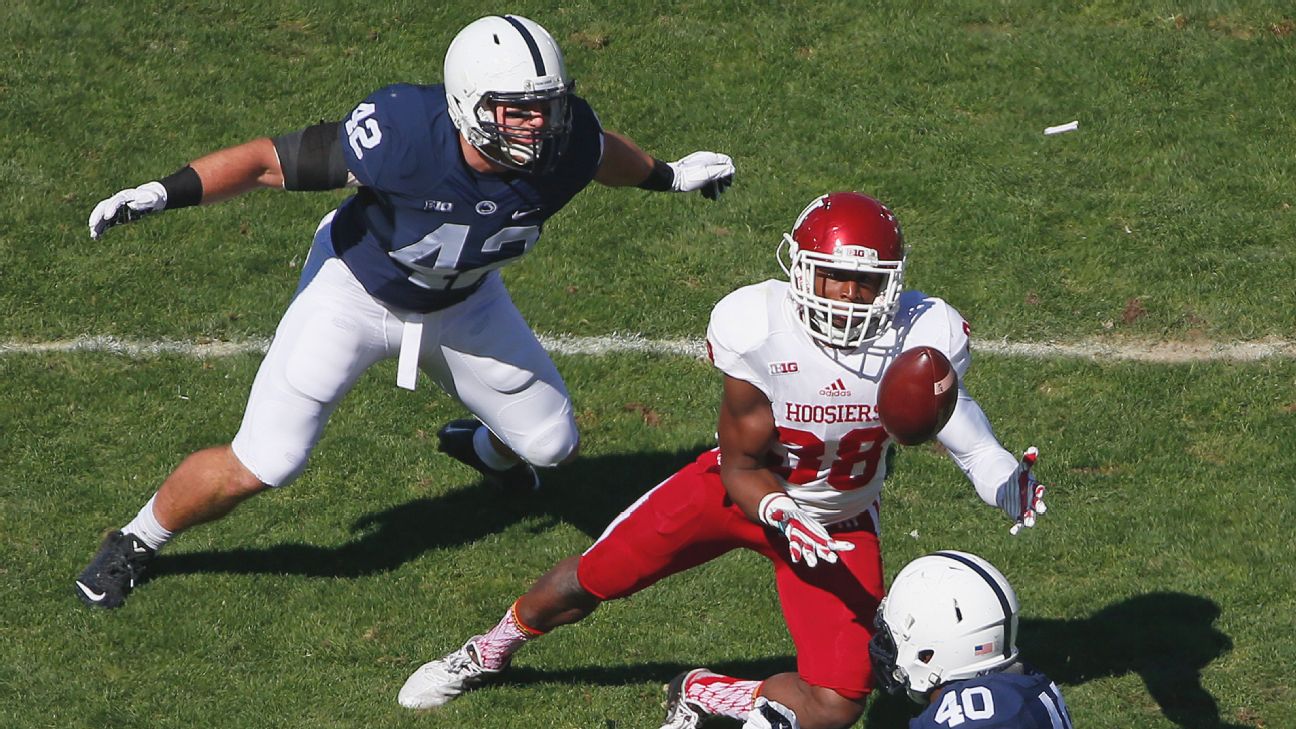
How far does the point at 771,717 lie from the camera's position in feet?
16.8

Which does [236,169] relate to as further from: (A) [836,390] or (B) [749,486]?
(A) [836,390]

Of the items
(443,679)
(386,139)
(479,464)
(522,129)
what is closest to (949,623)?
(443,679)

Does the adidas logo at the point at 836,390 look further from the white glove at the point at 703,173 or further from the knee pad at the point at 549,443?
the white glove at the point at 703,173

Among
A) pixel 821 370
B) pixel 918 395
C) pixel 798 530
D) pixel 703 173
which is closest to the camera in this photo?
pixel 918 395

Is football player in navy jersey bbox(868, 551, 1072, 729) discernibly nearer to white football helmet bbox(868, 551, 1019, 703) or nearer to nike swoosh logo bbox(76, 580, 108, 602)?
white football helmet bbox(868, 551, 1019, 703)

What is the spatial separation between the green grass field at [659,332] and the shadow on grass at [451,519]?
17mm

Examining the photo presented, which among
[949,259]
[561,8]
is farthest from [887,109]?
[561,8]

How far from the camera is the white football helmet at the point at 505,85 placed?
5414mm

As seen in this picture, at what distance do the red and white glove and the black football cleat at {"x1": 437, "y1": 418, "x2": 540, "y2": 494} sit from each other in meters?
2.13

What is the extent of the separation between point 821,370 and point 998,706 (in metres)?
1.28

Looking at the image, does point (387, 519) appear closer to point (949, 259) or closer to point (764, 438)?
point (764, 438)

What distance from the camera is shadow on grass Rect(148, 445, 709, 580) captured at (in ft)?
21.1

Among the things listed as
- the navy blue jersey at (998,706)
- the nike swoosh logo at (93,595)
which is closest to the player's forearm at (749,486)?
the navy blue jersey at (998,706)

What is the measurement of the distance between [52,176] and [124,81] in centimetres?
81
